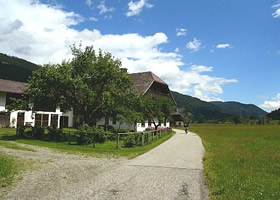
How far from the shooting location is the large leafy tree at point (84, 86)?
22328mm

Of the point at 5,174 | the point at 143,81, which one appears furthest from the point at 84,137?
the point at 143,81

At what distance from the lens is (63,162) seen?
11797 mm

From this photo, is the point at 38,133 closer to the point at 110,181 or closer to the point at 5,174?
the point at 5,174

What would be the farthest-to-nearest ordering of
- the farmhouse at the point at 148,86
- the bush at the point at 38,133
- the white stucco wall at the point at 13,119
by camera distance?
the farmhouse at the point at 148,86 → the white stucco wall at the point at 13,119 → the bush at the point at 38,133

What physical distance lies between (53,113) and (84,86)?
847 inches

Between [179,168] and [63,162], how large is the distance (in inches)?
211

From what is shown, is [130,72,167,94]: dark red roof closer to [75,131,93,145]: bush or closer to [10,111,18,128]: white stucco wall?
[10,111,18,128]: white stucco wall

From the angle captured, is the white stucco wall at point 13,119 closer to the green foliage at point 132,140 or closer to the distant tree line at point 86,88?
the distant tree line at point 86,88

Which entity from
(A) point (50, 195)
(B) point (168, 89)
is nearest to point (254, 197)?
(A) point (50, 195)

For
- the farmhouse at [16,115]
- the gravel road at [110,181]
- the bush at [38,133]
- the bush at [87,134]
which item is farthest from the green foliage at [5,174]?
the farmhouse at [16,115]

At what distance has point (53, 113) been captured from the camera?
4097 cm

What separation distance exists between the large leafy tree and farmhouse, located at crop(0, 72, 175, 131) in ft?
12.3

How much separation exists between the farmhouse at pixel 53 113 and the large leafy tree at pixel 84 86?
148 inches

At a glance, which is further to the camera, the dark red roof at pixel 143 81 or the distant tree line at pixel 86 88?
the dark red roof at pixel 143 81
